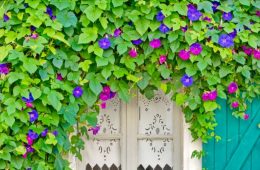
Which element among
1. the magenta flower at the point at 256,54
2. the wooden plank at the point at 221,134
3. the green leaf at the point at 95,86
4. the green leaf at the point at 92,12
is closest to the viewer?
the green leaf at the point at 92,12

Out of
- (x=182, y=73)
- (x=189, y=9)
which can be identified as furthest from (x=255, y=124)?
(x=189, y=9)

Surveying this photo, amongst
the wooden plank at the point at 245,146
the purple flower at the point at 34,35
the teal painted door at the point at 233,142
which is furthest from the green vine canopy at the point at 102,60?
the wooden plank at the point at 245,146

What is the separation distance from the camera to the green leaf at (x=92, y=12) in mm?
4032

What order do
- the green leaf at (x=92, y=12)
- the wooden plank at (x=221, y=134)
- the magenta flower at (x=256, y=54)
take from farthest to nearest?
the wooden plank at (x=221, y=134) → the magenta flower at (x=256, y=54) → the green leaf at (x=92, y=12)

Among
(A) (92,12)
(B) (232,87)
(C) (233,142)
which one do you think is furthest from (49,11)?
(C) (233,142)

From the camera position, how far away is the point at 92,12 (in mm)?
4051

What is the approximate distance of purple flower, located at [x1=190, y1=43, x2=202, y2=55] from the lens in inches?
163

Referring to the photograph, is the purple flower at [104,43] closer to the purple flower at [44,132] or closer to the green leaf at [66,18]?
the green leaf at [66,18]

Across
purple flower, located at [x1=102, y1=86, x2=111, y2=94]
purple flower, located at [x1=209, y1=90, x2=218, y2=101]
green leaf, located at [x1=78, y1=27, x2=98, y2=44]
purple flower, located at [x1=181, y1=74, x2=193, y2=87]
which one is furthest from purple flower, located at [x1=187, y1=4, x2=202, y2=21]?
purple flower, located at [x1=102, y1=86, x2=111, y2=94]

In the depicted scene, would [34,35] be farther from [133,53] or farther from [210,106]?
[210,106]

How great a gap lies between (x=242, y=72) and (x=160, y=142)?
85 centimetres

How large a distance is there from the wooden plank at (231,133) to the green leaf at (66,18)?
1.28m

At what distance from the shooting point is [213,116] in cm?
434

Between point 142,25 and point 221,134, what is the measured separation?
3.26 ft
